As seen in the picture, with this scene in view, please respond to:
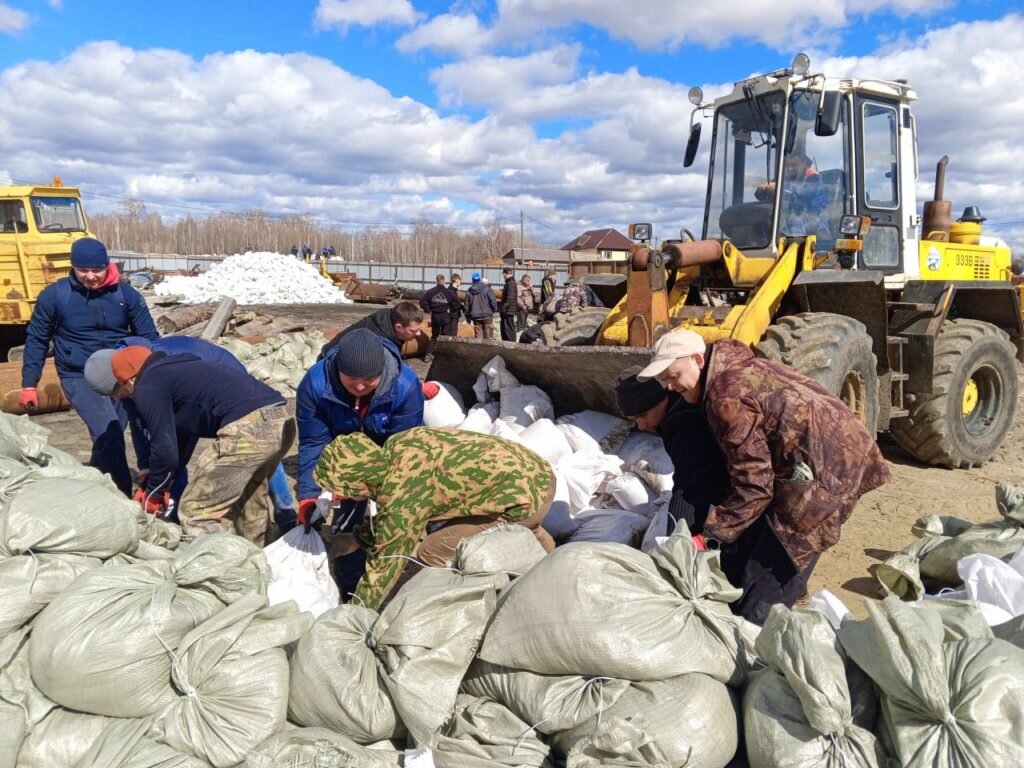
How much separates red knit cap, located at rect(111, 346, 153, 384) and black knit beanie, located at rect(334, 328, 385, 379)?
996 millimetres

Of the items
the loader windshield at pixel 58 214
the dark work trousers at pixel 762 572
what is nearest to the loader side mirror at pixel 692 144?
the dark work trousers at pixel 762 572

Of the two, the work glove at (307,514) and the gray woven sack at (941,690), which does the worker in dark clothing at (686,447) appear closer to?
the gray woven sack at (941,690)

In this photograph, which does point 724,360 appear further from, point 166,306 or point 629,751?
point 166,306

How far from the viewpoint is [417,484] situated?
299cm

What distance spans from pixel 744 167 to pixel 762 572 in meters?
3.81

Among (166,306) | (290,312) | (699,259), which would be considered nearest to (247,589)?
(699,259)

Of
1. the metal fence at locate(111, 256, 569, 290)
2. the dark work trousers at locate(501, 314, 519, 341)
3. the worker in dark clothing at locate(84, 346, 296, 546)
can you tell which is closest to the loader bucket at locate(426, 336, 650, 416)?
the worker in dark clothing at locate(84, 346, 296, 546)

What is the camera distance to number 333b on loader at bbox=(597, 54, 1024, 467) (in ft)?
16.7

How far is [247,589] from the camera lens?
2.63 meters

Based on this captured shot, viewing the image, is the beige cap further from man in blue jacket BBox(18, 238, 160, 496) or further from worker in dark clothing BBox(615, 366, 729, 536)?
man in blue jacket BBox(18, 238, 160, 496)

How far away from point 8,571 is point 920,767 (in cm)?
248

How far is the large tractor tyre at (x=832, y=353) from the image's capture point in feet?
14.8

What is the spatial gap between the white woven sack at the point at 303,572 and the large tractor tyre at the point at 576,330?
9.18 feet

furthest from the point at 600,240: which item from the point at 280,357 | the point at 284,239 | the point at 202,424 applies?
the point at 202,424
